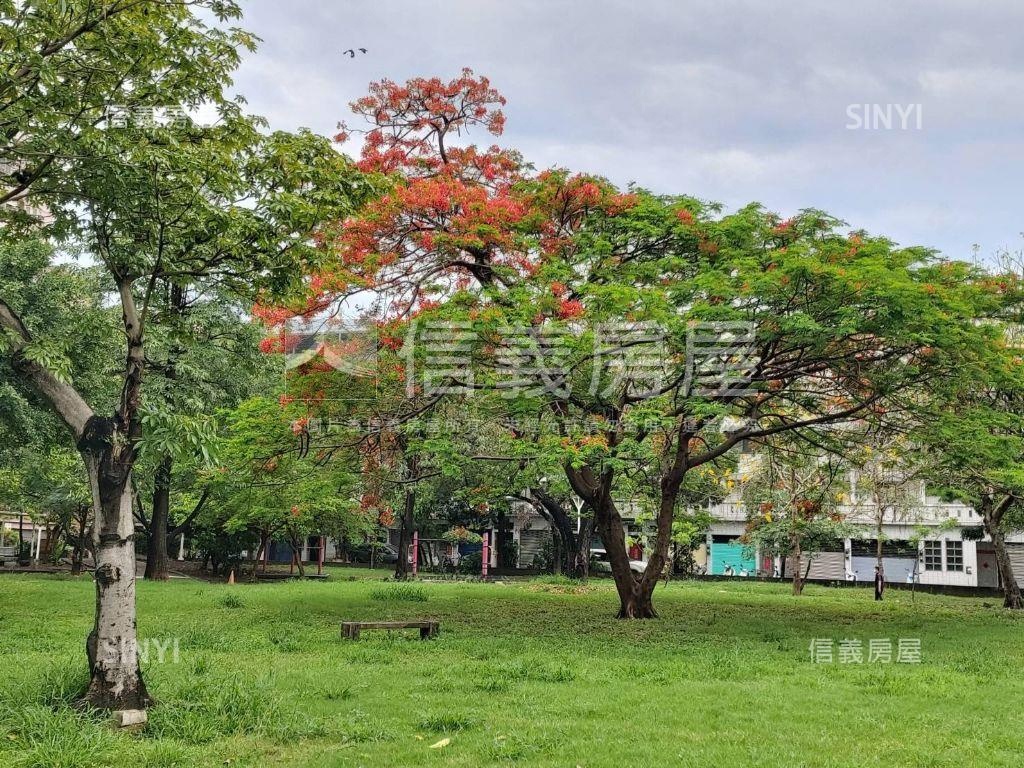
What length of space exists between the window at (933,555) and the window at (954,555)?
0.30 meters

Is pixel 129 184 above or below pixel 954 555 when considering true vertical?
above

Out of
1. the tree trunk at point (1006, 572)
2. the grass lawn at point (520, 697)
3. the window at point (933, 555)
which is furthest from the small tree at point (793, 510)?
the grass lawn at point (520, 697)

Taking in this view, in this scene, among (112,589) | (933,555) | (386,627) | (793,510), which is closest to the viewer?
(112,589)

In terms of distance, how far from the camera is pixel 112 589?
6574 mm

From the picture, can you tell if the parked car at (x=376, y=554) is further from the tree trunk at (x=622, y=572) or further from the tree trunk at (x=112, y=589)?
the tree trunk at (x=112, y=589)

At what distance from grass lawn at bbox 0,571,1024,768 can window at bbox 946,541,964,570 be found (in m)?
20.6

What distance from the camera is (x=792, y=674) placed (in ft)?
29.3

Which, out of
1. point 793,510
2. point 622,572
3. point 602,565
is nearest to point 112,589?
point 622,572

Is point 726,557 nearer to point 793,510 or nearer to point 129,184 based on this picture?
point 793,510

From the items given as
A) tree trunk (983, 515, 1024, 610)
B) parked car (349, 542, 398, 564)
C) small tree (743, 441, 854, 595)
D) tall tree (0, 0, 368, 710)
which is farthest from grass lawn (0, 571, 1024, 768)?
parked car (349, 542, 398, 564)

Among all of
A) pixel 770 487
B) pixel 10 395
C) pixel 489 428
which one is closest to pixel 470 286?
pixel 489 428

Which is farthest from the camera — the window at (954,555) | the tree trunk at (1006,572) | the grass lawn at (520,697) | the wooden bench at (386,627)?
the window at (954,555)

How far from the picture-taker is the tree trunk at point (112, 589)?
252 inches

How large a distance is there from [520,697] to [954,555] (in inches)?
1218
